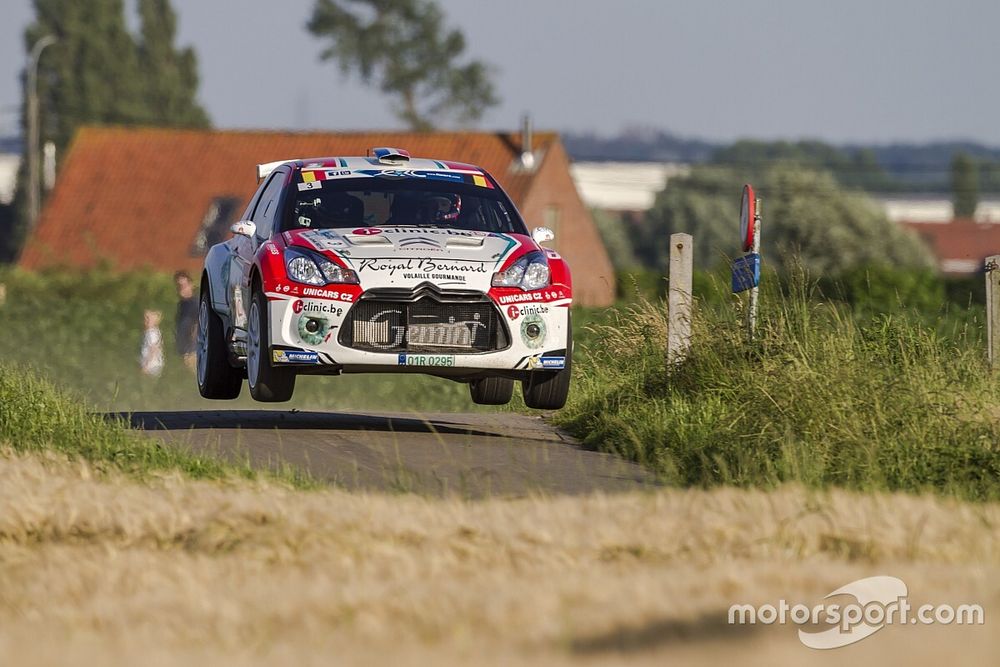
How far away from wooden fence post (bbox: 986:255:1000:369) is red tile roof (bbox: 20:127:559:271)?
3796 cm

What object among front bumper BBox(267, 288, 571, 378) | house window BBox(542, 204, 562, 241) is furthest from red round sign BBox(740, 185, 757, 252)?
house window BBox(542, 204, 562, 241)

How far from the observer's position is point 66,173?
189ft

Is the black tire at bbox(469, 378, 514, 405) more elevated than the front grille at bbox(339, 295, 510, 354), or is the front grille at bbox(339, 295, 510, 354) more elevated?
the front grille at bbox(339, 295, 510, 354)

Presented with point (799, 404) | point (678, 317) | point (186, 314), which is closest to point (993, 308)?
point (678, 317)

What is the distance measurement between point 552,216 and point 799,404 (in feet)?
154

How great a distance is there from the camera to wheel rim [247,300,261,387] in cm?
1155

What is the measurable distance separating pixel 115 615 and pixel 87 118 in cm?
9579

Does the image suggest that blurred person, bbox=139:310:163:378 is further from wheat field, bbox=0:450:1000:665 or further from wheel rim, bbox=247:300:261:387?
wheat field, bbox=0:450:1000:665

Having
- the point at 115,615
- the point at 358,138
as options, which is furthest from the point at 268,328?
the point at 358,138

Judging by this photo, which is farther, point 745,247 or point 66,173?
point 66,173

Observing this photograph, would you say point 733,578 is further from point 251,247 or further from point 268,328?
point 251,247

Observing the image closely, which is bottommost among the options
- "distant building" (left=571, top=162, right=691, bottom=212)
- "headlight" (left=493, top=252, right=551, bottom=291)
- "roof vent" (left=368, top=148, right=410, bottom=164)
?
"distant building" (left=571, top=162, right=691, bottom=212)

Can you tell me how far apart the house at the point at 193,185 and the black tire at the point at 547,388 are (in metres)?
41.5

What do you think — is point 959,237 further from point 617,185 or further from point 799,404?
point 799,404
